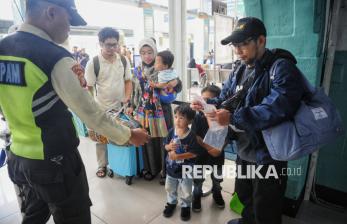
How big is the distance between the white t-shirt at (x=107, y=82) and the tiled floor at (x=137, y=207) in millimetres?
894

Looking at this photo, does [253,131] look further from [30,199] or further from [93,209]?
[93,209]

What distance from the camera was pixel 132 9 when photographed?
22.6 feet

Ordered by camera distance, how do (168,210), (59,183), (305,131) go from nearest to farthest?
(59,183) → (305,131) → (168,210)

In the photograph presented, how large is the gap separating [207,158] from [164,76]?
0.91 metres

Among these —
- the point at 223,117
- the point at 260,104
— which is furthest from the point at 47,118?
the point at 260,104

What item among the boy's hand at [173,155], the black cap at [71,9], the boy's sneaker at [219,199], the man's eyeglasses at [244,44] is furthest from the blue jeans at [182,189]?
the black cap at [71,9]

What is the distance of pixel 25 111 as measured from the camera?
106 centimetres

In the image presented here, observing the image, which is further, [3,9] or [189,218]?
[3,9]

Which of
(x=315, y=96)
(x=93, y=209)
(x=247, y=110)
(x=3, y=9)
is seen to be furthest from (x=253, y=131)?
(x=3, y=9)

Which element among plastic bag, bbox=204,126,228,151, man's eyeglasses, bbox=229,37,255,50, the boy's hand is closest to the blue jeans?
the boy's hand

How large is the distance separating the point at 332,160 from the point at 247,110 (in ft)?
4.78

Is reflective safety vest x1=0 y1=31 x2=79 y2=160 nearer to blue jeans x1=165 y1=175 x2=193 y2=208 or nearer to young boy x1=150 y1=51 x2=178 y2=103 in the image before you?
blue jeans x1=165 y1=175 x2=193 y2=208

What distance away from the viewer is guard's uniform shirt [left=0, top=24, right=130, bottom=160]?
3.34 feet

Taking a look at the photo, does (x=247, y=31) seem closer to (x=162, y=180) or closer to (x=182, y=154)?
(x=182, y=154)
